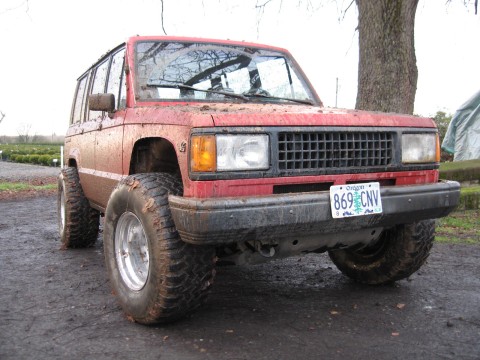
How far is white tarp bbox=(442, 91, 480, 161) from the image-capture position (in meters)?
12.0

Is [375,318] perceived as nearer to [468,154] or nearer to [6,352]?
[6,352]

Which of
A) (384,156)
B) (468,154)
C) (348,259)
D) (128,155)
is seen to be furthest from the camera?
(468,154)

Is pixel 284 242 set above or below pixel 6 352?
above

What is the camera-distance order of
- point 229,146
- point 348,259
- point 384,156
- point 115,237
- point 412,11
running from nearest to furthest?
point 229,146 < point 384,156 < point 115,237 < point 348,259 < point 412,11

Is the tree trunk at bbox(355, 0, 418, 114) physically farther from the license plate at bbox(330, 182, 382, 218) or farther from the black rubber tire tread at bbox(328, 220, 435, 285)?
the license plate at bbox(330, 182, 382, 218)

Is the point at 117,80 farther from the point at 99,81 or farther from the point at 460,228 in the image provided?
the point at 460,228

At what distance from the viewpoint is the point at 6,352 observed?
276 centimetres

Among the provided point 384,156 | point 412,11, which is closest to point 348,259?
point 384,156

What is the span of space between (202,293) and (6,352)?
3.67ft

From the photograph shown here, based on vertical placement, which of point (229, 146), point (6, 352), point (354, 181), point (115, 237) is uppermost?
point (229, 146)

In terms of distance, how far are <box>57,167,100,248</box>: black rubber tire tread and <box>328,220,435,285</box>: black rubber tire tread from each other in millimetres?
2868

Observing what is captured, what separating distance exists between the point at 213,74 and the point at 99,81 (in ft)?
5.25

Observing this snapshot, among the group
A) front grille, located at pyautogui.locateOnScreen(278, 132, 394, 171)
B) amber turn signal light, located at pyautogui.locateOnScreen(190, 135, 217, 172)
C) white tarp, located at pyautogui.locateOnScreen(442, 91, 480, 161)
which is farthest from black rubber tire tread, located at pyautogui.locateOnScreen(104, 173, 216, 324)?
white tarp, located at pyautogui.locateOnScreen(442, 91, 480, 161)

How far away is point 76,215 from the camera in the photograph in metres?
5.41
